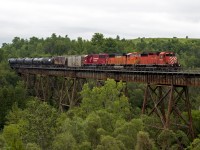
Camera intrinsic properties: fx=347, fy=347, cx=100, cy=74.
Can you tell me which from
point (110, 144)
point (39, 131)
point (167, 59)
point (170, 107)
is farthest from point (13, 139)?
point (167, 59)

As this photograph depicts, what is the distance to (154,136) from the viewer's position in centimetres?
3341

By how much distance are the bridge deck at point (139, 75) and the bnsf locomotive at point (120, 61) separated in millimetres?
2064

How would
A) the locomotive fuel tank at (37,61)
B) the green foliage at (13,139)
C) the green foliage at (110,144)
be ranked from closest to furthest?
the green foliage at (110,144) → the green foliage at (13,139) → the locomotive fuel tank at (37,61)

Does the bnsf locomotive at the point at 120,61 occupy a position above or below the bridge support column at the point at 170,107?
above

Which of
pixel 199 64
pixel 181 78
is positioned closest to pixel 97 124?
pixel 181 78

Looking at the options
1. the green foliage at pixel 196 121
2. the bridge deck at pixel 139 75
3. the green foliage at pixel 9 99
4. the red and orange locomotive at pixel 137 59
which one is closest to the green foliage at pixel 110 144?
the bridge deck at pixel 139 75

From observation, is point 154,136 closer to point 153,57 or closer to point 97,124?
point 97,124

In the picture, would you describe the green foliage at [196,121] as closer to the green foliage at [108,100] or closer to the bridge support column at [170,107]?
the bridge support column at [170,107]

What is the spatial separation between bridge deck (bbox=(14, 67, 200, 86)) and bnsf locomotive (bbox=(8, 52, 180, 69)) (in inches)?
81.2

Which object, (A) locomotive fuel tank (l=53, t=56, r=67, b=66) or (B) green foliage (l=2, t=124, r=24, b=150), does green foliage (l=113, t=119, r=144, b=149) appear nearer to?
(B) green foliage (l=2, t=124, r=24, b=150)

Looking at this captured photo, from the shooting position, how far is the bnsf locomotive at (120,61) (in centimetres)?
4069

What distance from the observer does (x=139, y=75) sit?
3700 cm

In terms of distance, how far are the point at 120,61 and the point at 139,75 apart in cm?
1113

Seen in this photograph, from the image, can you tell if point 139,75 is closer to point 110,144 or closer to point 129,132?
point 129,132
